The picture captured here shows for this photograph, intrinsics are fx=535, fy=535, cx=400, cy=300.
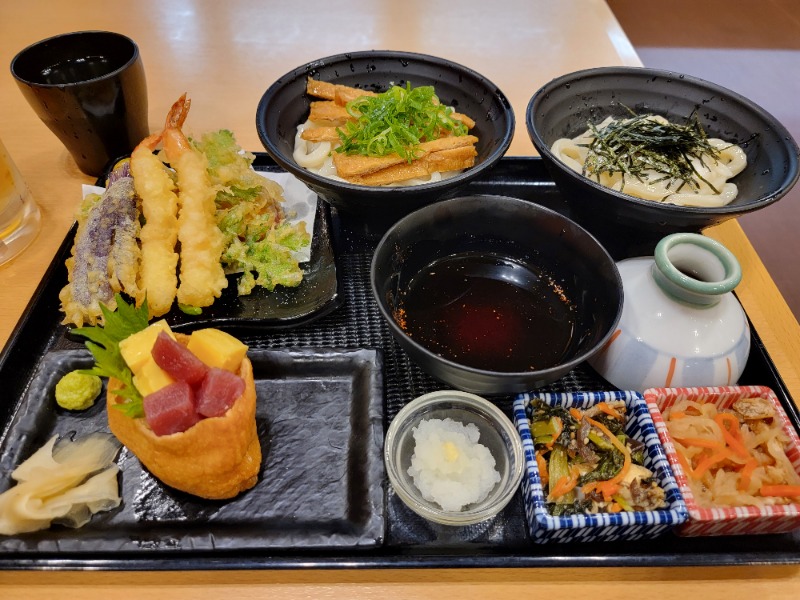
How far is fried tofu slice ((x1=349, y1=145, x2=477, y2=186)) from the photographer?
74.0 inches

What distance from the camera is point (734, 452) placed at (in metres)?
1.39

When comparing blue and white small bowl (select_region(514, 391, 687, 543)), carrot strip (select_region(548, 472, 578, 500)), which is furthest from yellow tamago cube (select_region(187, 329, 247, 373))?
carrot strip (select_region(548, 472, 578, 500))

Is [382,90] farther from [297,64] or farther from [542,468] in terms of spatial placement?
[542,468]

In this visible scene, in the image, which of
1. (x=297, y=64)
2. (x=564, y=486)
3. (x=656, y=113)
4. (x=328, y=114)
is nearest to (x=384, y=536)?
(x=564, y=486)


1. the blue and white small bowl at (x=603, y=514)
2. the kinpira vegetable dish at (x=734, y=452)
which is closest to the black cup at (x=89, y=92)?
the blue and white small bowl at (x=603, y=514)

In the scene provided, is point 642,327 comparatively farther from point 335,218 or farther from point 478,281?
point 335,218

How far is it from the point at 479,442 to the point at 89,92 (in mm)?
1821

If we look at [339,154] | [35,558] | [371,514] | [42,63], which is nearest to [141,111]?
[42,63]

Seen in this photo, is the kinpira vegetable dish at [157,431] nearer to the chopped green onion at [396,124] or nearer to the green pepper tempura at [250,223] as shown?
the green pepper tempura at [250,223]

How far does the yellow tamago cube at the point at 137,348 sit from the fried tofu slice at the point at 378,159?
2.87ft

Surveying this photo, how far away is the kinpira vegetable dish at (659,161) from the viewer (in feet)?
6.15

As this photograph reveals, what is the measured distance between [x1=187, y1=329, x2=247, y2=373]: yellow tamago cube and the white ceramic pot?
105 cm

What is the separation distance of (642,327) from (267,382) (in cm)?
111

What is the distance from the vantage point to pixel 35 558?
1.21m
